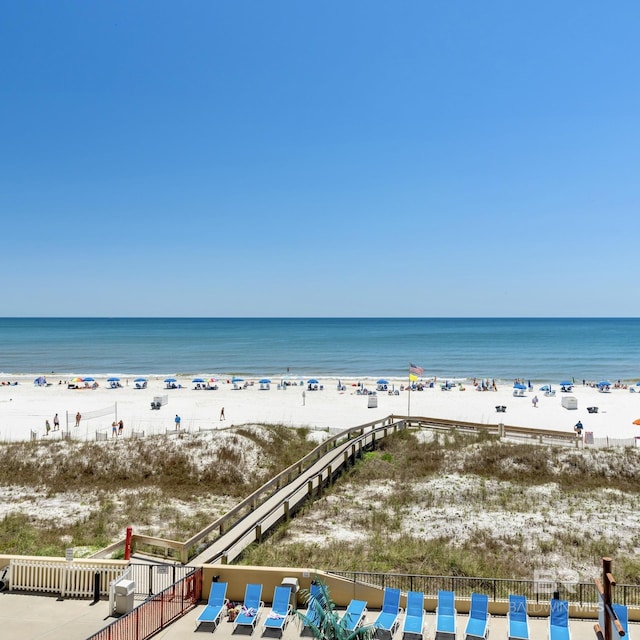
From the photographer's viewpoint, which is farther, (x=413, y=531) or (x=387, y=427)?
(x=387, y=427)

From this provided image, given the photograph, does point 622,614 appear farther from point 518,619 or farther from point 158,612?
point 158,612

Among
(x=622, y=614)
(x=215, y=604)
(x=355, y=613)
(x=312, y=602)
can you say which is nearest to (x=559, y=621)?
(x=622, y=614)

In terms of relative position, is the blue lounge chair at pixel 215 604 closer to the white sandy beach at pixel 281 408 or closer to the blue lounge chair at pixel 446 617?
the blue lounge chair at pixel 446 617

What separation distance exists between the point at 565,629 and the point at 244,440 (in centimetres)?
1751

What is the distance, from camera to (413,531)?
17.9 metres

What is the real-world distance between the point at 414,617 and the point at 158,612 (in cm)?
486

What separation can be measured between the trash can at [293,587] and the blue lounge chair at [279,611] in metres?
0.15

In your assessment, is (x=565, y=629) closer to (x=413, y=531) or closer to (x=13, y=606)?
(x=413, y=531)

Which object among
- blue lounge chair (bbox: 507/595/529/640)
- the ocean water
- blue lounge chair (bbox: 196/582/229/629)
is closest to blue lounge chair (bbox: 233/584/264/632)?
blue lounge chair (bbox: 196/582/229/629)

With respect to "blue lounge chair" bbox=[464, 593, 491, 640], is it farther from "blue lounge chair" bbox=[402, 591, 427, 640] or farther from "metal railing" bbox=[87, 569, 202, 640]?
"metal railing" bbox=[87, 569, 202, 640]

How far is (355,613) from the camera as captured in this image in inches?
441

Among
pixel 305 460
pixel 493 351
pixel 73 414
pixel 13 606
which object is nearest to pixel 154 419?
pixel 73 414

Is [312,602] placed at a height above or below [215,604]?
above

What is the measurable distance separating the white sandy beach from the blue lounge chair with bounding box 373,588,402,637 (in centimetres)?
2297
